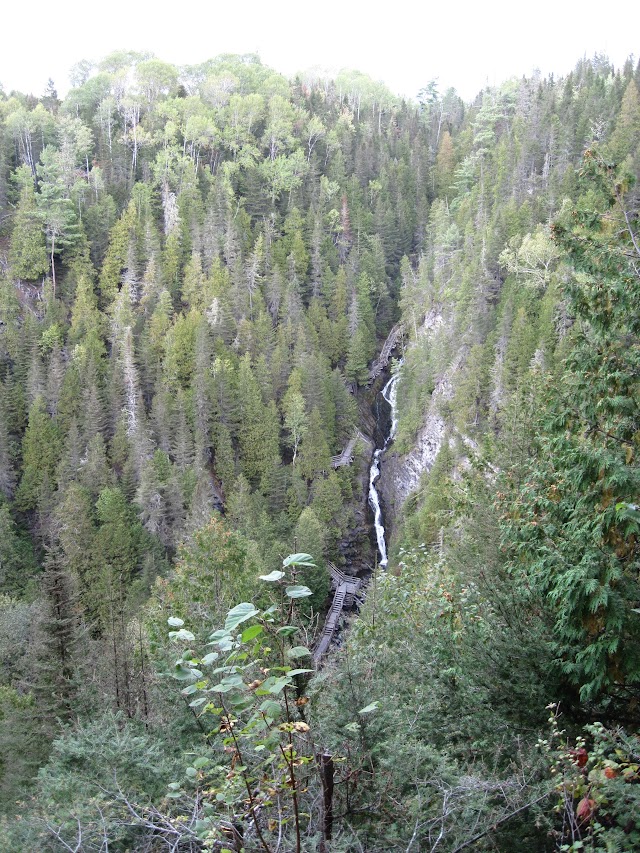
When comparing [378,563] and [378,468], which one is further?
[378,468]

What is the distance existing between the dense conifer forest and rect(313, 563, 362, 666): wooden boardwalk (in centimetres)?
99

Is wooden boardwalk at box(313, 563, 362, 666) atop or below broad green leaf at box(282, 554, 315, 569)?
below

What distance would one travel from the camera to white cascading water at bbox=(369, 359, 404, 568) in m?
44.1

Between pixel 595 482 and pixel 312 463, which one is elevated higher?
pixel 595 482

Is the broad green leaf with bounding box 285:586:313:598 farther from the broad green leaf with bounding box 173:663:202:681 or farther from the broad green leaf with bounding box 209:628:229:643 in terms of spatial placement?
the broad green leaf with bounding box 173:663:202:681

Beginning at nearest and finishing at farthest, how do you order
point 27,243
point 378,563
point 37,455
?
point 378,563 → point 37,455 → point 27,243

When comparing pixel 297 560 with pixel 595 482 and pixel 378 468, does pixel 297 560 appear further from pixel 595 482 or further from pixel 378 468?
pixel 378 468

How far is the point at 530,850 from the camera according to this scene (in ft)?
17.2

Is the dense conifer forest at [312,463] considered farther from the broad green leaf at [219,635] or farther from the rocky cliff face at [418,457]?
the rocky cliff face at [418,457]


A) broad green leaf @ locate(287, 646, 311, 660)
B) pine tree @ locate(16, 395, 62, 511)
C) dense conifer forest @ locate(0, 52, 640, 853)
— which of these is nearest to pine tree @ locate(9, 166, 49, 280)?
dense conifer forest @ locate(0, 52, 640, 853)

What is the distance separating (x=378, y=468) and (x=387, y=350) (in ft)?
53.2

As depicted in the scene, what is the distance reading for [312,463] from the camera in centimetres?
4422

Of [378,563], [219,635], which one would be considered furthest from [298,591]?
[378,563]

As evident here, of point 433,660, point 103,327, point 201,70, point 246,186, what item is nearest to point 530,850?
point 433,660
